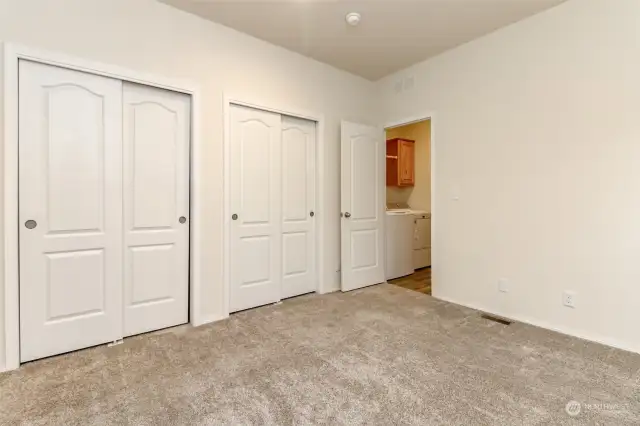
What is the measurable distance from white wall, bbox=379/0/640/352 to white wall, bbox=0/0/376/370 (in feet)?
3.83

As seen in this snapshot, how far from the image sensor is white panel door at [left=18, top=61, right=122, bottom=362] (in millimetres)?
2145

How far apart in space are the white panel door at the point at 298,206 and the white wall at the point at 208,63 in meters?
0.20

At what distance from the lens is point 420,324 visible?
2.81 m

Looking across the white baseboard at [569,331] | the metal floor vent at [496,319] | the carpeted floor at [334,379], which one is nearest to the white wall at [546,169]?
the white baseboard at [569,331]

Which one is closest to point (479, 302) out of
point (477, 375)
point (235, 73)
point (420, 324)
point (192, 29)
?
point (420, 324)

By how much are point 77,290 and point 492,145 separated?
3.66 meters

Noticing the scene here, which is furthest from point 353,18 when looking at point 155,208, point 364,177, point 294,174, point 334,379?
point 334,379

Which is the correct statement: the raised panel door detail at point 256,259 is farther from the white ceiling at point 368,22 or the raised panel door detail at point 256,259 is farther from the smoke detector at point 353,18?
the smoke detector at point 353,18

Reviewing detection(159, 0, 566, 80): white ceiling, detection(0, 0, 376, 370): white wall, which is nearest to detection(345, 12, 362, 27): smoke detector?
detection(159, 0, 566, 80): white ceiling

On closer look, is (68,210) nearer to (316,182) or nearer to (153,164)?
(153,164)

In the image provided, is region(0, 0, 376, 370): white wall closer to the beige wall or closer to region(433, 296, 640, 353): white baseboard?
region(433, 296, 640, 353): white baseboard

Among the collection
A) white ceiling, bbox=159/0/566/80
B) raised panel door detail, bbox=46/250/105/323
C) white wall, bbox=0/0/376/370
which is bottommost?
raised panel door detail, bbox=46/250/105/323

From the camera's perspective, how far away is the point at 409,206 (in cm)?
604

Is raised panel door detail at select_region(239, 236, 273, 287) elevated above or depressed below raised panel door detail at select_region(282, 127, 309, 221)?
below
